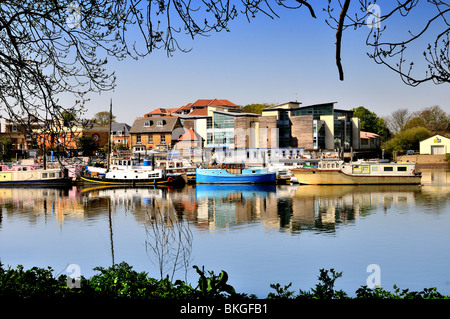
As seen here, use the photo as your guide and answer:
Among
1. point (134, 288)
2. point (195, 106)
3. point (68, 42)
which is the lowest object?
point (134, 288)

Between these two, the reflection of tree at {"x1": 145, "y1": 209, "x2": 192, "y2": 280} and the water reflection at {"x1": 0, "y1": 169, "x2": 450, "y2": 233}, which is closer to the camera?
the reflection of tree at {"x1": 145, "y1": 209, "x2": 192, "y2": 280}

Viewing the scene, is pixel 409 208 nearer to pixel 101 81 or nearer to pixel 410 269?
pixel 410 269

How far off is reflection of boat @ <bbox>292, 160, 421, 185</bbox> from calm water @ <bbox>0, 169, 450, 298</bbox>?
111 inches

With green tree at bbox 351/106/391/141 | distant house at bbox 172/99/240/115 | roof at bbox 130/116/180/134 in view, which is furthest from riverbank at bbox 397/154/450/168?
roof at bbox 130/116/180/134

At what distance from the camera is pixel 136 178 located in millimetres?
36406

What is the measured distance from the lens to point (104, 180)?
121 feet

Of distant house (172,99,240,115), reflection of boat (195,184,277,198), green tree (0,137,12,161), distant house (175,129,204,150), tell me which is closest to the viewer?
reflection of boat (195,184,277,198)

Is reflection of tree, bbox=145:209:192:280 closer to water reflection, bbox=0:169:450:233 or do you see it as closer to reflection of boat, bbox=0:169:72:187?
water reflection, bbox=0:169:450:233

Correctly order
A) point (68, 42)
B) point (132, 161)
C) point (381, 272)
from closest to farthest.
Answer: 1. point (68, 42)
2. point (381, 272)
3. point (132, 161)

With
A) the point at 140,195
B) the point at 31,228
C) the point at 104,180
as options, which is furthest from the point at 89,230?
the point at 104,180

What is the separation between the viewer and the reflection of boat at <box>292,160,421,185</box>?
33438 mm

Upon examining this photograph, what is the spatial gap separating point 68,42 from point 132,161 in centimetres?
3420

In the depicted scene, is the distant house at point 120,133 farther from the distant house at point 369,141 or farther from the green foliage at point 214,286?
the green foliage at point 214,286

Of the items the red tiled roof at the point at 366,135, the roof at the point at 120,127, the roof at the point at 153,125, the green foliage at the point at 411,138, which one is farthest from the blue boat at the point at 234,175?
the red tiled roof at the point at 366,135
